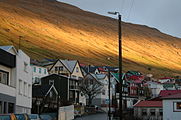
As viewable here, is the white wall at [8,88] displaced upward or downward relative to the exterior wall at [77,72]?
downward

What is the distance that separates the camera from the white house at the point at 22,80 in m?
47.5

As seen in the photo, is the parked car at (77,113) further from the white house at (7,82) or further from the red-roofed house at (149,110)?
the white house at (7,82)

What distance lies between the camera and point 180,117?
2036 inches

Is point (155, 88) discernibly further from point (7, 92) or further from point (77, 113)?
point (7, 92)

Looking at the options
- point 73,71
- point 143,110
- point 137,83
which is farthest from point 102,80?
point 143,110

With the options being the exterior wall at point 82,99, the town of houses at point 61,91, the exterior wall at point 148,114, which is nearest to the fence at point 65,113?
the town of houses at point 61,91

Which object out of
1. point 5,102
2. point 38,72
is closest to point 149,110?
point 5,102

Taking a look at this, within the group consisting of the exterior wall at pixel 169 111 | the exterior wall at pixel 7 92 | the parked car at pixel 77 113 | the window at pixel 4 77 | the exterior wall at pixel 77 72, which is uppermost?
the exterior wall at pixel 77 72

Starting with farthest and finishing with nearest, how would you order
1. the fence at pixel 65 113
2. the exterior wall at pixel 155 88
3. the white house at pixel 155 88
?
the exterior wall at pixel 155 88
the white house at pixel 155 88
the fence at pixel 65 113

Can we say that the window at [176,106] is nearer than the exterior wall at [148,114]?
Yes

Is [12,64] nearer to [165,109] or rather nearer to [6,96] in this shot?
[6,96]

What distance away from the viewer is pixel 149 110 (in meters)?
73.8

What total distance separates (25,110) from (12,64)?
8816 millimetres

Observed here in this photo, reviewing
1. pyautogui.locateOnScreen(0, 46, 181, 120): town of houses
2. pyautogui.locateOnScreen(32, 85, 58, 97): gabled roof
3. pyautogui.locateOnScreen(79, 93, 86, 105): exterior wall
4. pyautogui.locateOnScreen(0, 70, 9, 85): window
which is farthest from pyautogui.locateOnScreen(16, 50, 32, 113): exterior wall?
pyautogui.locateOnScreen(79, 93, 86, 105): exterior wall
